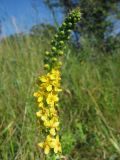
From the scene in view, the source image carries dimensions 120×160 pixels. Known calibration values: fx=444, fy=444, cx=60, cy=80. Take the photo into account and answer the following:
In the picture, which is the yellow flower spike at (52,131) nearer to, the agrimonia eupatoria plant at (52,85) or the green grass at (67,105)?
the agrimonia eupatoria plant at (52,85)

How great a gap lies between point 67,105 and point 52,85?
253 centimetres

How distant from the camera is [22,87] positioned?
13.2ft

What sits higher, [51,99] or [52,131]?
[51,99]

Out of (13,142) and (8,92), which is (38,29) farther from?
(13,142)

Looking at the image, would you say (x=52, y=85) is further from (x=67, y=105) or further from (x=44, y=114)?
(x=67, y=105)

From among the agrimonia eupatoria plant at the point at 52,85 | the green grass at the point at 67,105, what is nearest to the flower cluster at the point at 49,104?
the agrimonia eupatoria plant at the point at 52,85

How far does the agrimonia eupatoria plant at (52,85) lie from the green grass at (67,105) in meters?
0.90

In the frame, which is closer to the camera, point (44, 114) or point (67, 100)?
point (44, 114)

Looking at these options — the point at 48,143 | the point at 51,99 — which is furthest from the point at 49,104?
the point at 48,143

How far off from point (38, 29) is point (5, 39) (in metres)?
0.85

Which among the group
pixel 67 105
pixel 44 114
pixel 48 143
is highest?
pixel 67 105

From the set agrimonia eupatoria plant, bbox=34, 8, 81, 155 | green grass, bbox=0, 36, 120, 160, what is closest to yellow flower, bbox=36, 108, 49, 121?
agrimonia eupatoria plant, bbox=34, 8, 81, 155

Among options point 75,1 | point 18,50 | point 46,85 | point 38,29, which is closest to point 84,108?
point 18,50

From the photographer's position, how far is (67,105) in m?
4.38
